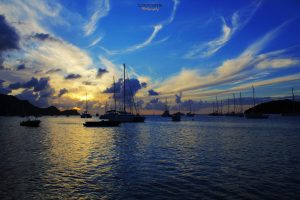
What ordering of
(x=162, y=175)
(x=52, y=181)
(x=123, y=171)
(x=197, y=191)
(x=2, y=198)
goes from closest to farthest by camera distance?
(x=2, y=198)
(x=197, y=191)
(x=52, y=181)
(x=162, y=175)
(x=123, y=171)

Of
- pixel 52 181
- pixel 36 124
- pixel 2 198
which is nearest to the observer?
pixel 2 198

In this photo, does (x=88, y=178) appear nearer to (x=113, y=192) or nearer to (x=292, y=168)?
(x=113, y=192)

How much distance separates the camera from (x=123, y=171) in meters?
25.0

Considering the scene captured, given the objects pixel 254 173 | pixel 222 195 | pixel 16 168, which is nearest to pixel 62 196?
pixel 222 195

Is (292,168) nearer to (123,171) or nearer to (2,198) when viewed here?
(123,171)

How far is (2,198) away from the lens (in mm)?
16516

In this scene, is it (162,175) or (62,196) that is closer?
(62,196)

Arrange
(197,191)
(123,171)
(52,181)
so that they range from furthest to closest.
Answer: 1. (123,171)
2. (52,181)
3. (197,191)

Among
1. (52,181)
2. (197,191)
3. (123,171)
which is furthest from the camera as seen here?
(123,171)

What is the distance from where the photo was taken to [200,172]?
79.1 feet

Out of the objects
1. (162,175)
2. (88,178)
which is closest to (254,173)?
(162,175)

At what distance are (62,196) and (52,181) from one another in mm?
4442

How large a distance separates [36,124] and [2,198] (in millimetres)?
98485

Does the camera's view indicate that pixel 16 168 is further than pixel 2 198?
Yes
